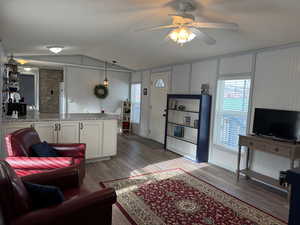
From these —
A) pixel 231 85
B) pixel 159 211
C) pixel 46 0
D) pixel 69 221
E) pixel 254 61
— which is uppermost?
pixel 46 0

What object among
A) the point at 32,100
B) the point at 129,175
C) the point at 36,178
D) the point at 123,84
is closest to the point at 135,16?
the point at 36,178

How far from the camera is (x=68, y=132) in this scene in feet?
12.4

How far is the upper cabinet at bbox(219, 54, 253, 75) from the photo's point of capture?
Answer: 3604 mm

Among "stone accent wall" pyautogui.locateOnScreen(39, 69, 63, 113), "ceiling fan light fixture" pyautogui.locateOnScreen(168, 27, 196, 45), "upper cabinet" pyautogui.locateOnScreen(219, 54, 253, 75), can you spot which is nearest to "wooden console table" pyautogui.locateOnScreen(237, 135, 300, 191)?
"upper cabinet" pyautogui.locateOnScreen(219, 54, 253, 75)

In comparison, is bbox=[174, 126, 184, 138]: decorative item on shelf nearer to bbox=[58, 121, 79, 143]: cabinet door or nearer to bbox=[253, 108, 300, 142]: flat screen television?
bbox=[253, 108, 300, 142]: flat screen television

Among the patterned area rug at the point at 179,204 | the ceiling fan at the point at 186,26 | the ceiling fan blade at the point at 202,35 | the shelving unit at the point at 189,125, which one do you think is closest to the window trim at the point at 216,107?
the shelving unit at the point at 189,125

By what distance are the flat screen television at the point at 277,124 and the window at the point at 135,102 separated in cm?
430

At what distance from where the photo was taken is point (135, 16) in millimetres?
2771

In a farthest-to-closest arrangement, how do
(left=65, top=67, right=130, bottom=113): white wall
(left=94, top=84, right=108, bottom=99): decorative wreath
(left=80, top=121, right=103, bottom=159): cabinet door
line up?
(left=94, top=84, right=108, bottom=99): decorative wreath
(left=65, top=67, right=130, bottom=113): white wall
(left=80, top=121, right=103, bottom=159): cabinet door

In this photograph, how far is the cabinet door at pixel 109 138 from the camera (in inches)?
164

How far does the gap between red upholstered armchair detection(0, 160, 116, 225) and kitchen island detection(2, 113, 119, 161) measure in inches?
84.3

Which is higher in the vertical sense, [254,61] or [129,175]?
[254,61]

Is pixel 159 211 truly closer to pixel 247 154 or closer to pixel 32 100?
pixel 247 154

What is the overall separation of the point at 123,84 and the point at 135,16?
4.71 meters
